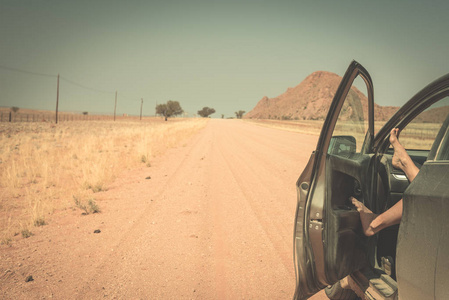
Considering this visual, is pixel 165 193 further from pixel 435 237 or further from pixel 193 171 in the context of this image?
pixel 435 237

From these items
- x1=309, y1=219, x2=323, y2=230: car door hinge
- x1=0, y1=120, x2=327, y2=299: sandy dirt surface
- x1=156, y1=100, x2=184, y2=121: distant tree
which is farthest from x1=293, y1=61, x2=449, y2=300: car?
x1=156, y1=100, x2=184, y2=121: distant tree

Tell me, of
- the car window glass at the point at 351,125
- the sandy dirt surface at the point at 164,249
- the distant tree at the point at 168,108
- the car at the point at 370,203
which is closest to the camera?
the car at the point at 370,203

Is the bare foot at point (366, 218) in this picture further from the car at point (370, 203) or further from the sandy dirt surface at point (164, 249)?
the sandy dirt surface at point (164, 249)

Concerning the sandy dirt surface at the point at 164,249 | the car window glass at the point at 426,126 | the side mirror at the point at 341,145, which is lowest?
the sandy dirt surface at the point at 164,249

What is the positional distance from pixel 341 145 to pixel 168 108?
98413 millimetres

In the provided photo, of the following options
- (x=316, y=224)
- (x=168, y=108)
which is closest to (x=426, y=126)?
(x=316, y=224)

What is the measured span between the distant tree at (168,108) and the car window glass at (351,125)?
97273 mm

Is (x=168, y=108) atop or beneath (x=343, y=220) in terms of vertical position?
atop

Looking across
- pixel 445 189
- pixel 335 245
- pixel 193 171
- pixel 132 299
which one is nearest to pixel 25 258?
pixel 132 299

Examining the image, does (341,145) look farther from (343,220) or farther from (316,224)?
(316,224)

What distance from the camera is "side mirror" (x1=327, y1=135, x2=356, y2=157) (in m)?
2.52

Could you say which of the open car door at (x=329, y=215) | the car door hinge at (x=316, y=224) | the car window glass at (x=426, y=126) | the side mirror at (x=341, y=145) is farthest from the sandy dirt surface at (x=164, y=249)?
the car window glass at (x=426, y=126)

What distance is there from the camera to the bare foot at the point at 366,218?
225 centimetres

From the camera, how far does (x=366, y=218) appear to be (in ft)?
7.61
